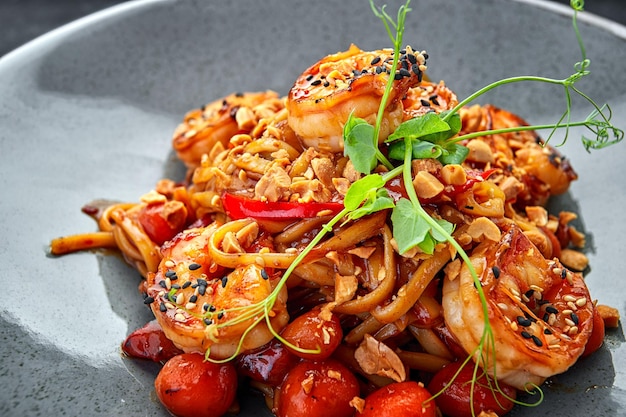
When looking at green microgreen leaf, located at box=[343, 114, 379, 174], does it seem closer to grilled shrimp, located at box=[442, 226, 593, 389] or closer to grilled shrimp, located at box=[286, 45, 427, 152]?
grilled shrimp, located at box=[286, 45, 427, 152]

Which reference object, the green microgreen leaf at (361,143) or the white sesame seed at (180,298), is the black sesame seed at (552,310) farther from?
the white sesame seed at (180,298)

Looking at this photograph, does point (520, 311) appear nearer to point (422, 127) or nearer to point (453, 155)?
point (453, 155)

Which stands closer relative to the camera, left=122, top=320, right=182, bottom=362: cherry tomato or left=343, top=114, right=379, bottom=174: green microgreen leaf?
left=343, top=114, right=379, bottom=174: green microgreen leaf

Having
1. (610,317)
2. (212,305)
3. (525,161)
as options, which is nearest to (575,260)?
(610,317)

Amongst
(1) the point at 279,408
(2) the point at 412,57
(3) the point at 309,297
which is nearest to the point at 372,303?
(3) the point at 309,297

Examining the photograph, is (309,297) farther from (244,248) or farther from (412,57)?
(412,57)

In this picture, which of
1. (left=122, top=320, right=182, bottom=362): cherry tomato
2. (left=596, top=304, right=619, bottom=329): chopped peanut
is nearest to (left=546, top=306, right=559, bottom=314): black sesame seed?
(left=596, top=304, right=619, bottom=329): chopped peanut
